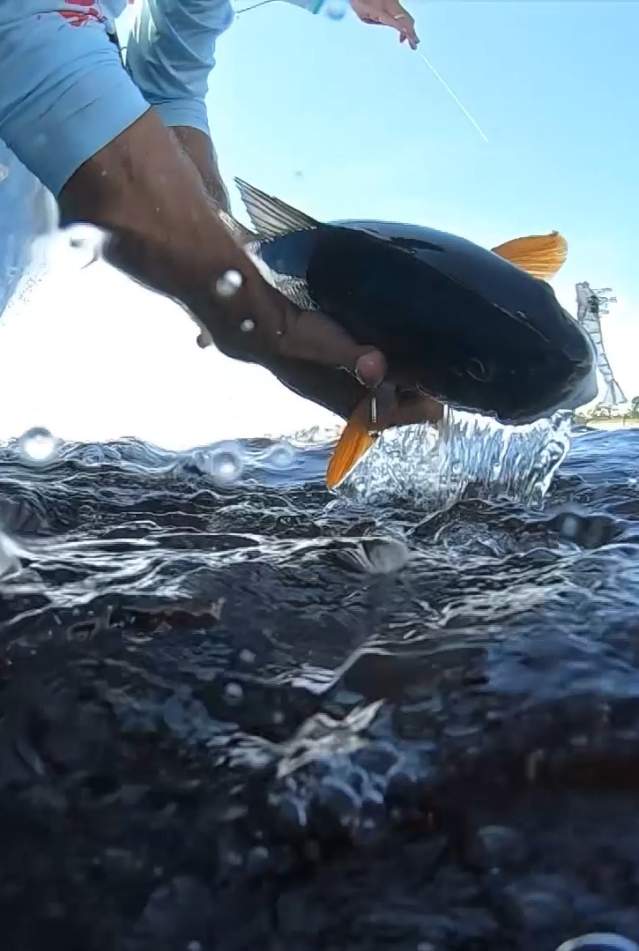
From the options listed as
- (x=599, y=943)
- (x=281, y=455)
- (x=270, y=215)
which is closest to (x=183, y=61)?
(x=270, y=215)

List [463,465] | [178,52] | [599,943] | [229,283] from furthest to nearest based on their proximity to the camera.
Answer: [178,52] < [463,465] < [229,283] < [599,943]

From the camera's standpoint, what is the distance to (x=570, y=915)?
1.89ft

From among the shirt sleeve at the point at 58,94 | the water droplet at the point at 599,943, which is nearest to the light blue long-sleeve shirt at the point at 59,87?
the shirt sleeve at the point at 58,94

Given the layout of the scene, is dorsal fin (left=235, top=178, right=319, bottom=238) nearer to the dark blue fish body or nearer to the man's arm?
the dark blue fish body

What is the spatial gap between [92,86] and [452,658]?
0.99 metres

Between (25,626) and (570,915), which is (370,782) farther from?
(25,626)

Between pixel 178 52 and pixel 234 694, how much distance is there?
73.0 inches

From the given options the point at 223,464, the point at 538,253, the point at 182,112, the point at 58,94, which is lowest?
the point at 223,464

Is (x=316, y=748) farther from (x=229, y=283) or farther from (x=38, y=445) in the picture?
(x=38, y=445)

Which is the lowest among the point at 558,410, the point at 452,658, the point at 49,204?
the point at 452,658

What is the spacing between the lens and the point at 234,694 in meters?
0.81

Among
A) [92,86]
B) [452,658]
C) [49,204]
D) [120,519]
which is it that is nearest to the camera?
[452,658]

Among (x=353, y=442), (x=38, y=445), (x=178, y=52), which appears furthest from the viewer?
(x=38, y=445)

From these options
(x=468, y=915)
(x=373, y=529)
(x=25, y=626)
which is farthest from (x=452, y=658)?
(x=373, y=529)
